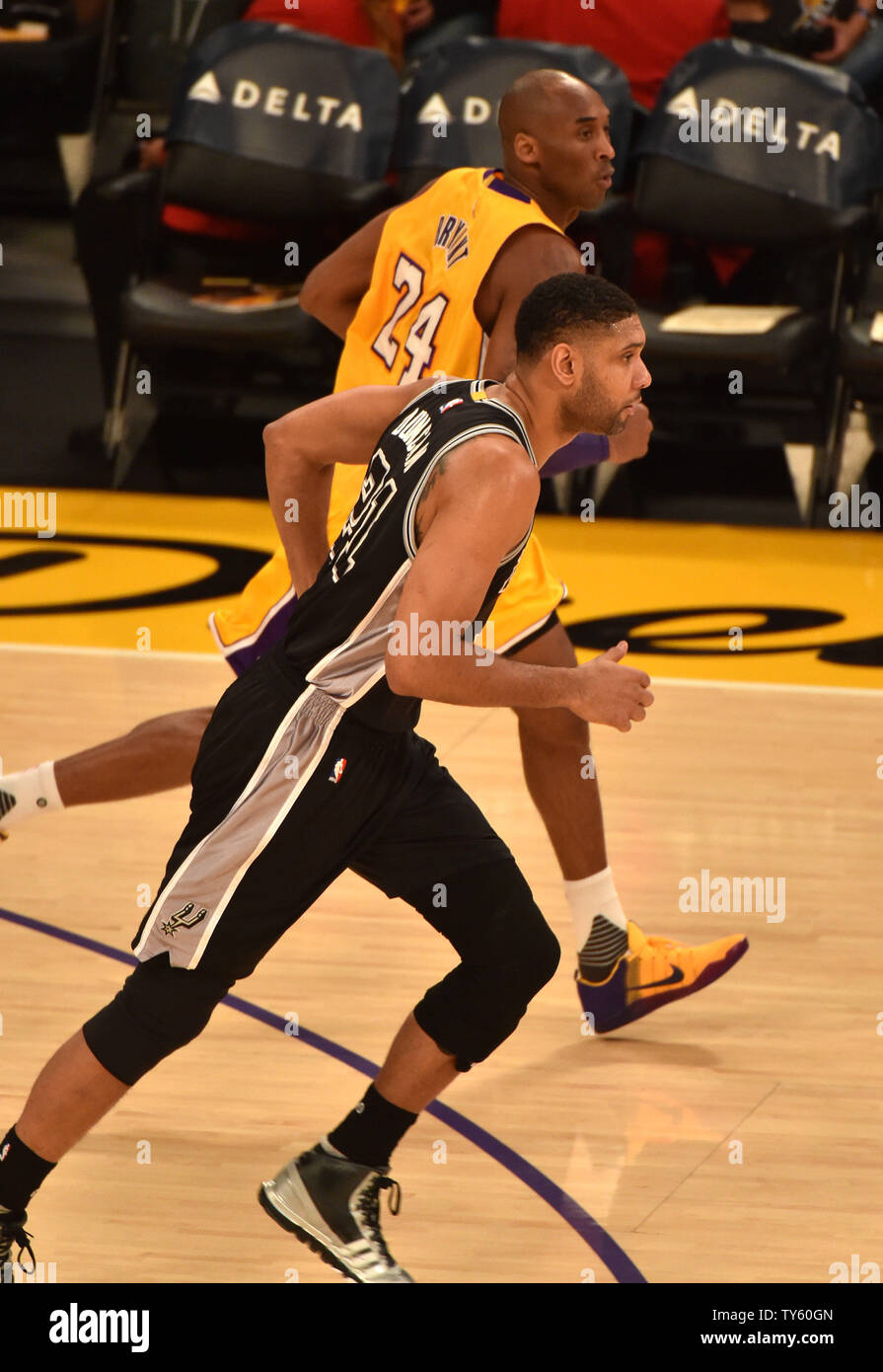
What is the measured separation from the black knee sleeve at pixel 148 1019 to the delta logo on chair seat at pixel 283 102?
575 cm

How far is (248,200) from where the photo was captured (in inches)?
320

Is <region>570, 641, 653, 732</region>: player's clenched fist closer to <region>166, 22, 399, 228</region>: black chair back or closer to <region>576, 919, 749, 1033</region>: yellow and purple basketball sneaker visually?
<region>576, 919, 749, 1033</region>: yellow and purple basketball sneaker

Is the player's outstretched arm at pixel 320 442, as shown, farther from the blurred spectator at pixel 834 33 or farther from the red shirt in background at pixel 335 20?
the blurred spectator at pixel 834 33

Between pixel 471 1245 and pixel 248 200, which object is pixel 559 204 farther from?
pixel 248 200

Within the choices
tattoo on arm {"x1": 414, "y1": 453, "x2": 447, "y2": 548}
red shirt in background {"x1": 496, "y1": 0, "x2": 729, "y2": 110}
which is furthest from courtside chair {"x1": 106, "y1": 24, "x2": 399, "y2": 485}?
tattoo on arm {"x1": 414, "y1": 453, "x2": 447, "y2": 548}

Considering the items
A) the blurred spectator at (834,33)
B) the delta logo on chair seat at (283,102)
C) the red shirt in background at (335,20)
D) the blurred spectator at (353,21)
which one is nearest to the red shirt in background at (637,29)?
the blurred spectator at (834,33)

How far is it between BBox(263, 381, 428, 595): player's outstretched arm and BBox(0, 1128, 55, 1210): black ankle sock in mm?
1044

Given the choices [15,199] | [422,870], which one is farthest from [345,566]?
[15,199]

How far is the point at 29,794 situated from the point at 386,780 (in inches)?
63.0

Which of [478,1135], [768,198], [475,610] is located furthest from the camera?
[768,198]

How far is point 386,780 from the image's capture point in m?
2.99

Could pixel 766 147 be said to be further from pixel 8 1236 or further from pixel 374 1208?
pixel 8 1236

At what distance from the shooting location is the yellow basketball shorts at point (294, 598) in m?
3.79

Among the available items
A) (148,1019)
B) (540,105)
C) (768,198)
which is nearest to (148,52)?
(768,198)
